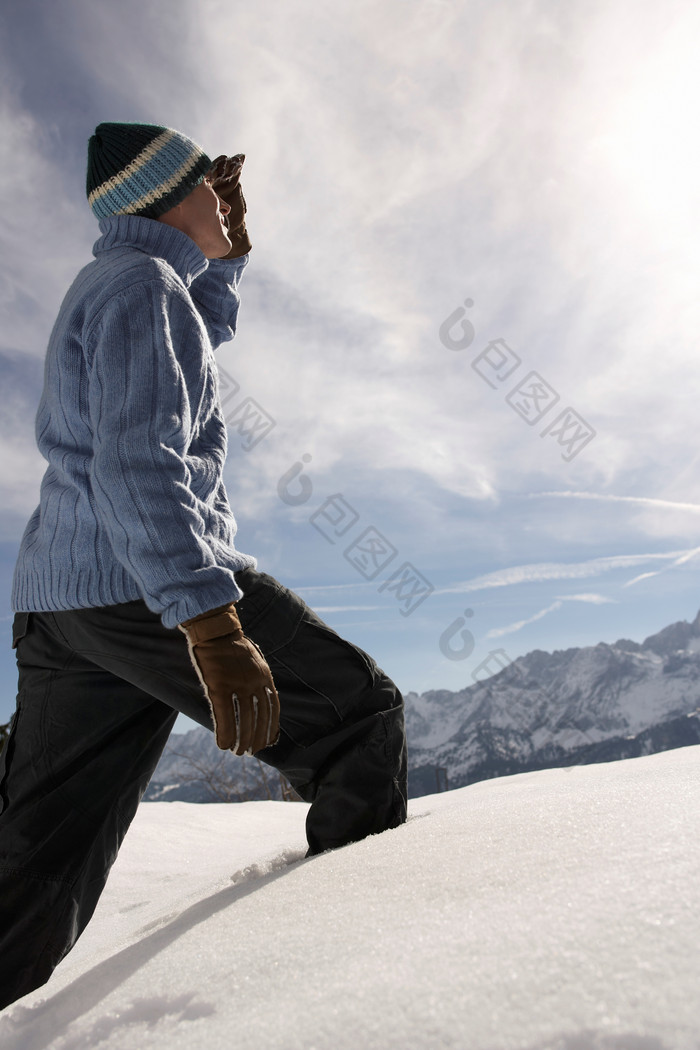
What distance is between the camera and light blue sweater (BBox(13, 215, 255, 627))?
1.34 metres

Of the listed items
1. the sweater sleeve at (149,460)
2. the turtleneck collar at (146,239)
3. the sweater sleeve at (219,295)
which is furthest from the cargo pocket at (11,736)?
the sweater sleeve at (219,295)

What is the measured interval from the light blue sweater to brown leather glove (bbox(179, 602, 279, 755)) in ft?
0.18

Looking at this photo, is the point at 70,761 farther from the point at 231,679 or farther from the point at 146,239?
the point at 146,239

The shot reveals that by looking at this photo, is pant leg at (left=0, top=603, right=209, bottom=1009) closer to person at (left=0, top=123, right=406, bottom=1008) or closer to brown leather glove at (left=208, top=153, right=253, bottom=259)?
person at (left=0, top=123, right=406, bottom=1008)

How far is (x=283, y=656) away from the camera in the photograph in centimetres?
161

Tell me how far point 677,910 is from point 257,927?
64cm

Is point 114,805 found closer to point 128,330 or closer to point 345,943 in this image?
point 345,943

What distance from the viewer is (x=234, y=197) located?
2242 mm

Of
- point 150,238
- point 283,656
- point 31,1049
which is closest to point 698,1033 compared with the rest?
point 31,1049

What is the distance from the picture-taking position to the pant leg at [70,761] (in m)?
1.46

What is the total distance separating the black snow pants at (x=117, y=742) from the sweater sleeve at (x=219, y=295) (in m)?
0.99

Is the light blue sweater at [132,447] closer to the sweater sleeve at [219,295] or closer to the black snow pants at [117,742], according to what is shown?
the black snow pants at [117,742]

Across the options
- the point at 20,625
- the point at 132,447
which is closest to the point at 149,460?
the point at 132,447

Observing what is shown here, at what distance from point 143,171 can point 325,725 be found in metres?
1.61
